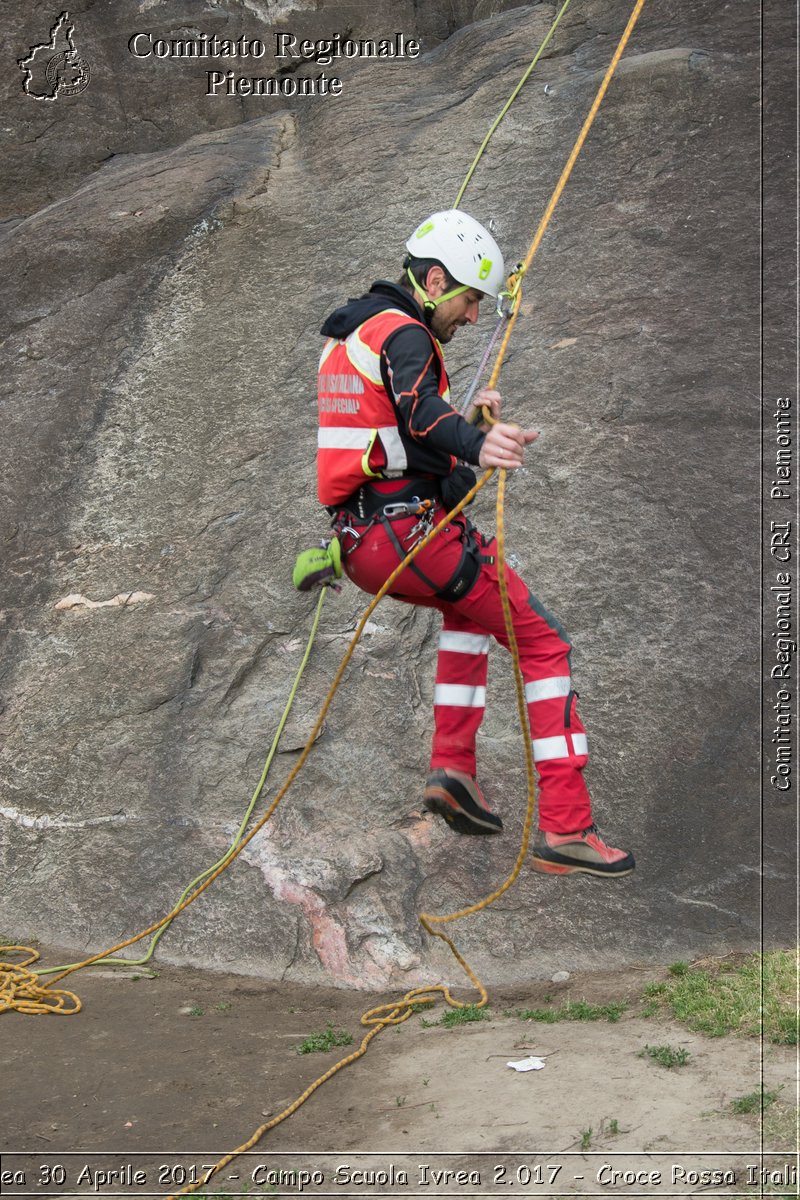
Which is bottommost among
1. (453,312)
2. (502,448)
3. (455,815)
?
(455,815)

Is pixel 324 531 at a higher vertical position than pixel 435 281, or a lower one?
lower

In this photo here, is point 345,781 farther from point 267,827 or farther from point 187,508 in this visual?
point 187,508

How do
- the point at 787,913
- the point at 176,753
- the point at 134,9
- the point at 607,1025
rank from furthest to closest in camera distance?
the point at 134,9
the point at 176,753
the point at 787,913
the point at 607,1025

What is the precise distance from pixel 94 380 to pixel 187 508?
5.13 ft

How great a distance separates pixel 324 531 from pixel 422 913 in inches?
94.6

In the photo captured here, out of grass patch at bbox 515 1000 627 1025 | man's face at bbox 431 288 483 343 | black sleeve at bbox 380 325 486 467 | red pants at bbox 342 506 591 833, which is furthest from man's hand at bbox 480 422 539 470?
grass patch at bbox 515 1000 627 1025

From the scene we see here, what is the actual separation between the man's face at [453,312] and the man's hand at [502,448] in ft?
2.42

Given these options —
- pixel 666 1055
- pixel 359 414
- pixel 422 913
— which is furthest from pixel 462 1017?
pixel 359 414

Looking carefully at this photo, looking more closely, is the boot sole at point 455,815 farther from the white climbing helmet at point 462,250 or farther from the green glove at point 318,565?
the white climbing helmet at point 462,250

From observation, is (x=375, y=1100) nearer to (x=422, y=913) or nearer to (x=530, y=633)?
(x=422, y=913)

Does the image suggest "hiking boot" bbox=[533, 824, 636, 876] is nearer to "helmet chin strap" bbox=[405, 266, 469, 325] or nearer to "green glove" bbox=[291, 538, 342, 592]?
"green glove" bbox=[291, 538, 342, 592]

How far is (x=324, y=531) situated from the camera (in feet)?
25.1

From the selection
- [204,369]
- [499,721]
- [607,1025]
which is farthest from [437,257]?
[204,369]

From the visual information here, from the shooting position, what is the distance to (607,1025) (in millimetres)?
5582
